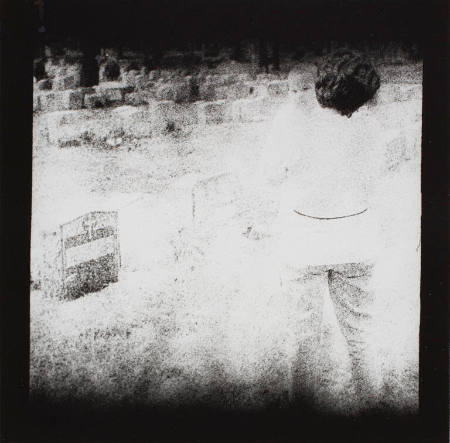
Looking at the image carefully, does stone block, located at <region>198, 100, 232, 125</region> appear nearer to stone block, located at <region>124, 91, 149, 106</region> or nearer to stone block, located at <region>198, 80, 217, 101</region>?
stone block, located at <region>198, 80, 217, 101</region>

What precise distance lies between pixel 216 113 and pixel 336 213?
59 centimetres

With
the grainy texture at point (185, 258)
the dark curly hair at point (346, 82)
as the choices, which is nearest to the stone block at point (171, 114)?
the grainy texture at point (185, 258)

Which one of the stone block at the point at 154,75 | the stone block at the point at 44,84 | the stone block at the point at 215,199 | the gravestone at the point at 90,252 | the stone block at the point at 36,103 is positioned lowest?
the gravestone at the point at 90,252

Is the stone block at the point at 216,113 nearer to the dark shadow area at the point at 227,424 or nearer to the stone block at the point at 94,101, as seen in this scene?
the stone block at the point at 94,101

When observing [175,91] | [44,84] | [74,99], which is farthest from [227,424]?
[44,84]

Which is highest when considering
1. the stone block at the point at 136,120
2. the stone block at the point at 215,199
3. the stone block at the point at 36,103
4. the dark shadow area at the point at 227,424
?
the stone block at the point at 36,103

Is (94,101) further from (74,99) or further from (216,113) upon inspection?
(216,113)

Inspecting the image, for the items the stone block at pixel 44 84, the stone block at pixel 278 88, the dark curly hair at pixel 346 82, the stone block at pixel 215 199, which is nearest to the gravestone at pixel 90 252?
the stone block at pixel 215 199

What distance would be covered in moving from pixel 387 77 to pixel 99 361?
61.1 inches

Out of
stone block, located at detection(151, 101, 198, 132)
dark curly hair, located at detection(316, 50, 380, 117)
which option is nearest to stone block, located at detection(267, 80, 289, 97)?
dark curly hair, located at detection(316, 50, 380, 117)

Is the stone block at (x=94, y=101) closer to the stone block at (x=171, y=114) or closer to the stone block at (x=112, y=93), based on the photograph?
the stone block at (x=112, y=93)

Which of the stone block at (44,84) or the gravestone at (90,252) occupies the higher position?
the stone block at (44,84)

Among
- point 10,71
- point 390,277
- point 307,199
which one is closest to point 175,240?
point 307,199

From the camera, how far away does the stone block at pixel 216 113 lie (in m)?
1.61
